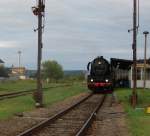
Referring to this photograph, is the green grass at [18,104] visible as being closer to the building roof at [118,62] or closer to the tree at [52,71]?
the building roof at [118,62]

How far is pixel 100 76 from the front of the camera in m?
55.8

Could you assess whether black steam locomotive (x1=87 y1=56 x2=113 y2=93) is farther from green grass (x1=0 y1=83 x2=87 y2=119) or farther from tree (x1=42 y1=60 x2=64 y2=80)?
tree (x1=42 y1=60 x2=64 y2=80)

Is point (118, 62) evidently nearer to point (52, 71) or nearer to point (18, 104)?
point (18, 104)

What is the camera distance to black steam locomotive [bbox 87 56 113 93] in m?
55.1

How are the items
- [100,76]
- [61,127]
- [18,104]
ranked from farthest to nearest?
1. [100,76]
2. [18,104]
3. [61,127]

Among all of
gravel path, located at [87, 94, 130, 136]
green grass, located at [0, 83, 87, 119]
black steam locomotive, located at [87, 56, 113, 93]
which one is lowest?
gravel path, located at [87, 94, 130, 136]

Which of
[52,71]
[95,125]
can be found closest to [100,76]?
[95,125]

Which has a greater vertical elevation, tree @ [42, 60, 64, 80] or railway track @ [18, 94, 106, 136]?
tree @ [42, 60, 64, 80]

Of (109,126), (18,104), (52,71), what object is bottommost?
(109,126)

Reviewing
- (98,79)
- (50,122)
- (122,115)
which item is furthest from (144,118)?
(98,79)

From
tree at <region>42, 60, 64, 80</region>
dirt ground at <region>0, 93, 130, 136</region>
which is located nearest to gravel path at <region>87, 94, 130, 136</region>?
dirt ground at <region>0, 93, 130, 136</region>

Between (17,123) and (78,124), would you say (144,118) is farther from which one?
(17,123)

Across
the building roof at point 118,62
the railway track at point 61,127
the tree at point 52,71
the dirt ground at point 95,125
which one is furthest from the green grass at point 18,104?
the tree at point 52,71

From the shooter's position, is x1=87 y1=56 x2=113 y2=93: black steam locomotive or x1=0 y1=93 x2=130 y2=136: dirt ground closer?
x1=0 y1=93 x2=130 y2=136: dirt ground
